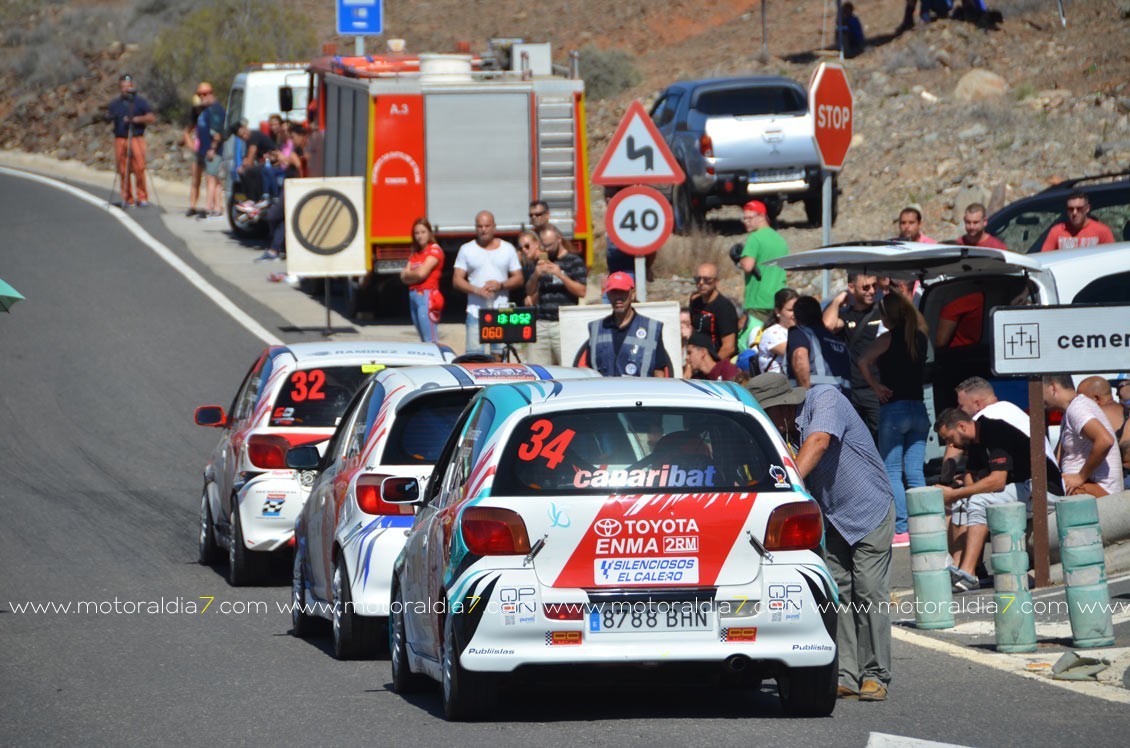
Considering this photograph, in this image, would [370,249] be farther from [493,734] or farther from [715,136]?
[493,734]

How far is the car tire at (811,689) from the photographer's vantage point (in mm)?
7840

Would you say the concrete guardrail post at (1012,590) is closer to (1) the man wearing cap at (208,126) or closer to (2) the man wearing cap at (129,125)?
(1) the man wearing cap at (208,126)

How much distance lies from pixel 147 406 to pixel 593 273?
896 cm

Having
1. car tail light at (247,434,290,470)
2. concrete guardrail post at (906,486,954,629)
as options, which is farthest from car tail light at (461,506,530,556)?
car tail light at (247,434,290,470)

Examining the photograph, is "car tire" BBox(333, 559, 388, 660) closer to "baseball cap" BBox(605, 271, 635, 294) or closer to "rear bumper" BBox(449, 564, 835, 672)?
"rear bumper" BBox(449, 564, 835, 672)

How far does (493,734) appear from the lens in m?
7.65

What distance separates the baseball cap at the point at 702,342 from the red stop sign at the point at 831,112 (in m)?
1.84

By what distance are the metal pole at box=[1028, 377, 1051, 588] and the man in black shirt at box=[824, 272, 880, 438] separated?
1983mm

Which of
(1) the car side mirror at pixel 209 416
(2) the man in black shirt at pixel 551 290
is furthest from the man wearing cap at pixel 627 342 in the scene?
(1) the car side mirror at pixel 209 416

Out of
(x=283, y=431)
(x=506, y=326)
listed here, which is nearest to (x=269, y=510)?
(x=283, y=431)

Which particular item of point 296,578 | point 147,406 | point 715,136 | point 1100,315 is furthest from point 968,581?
point 715,136

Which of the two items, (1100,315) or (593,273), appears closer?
(1100,315)

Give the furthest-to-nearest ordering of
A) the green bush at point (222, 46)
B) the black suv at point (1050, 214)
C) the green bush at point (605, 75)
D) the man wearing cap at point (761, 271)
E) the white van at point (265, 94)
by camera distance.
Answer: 1. the green bush at point (605, 75)
2. the green bush at point (222, 46)
3. the white van at point (265, 94)
4. the man wearing cap at point (761, 271)
5. the black suv at point (1050, 214)

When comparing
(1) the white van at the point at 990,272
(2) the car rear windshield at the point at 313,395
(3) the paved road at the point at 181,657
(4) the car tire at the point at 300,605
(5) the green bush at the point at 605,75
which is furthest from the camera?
(5) the green bush at the point at 605,75
